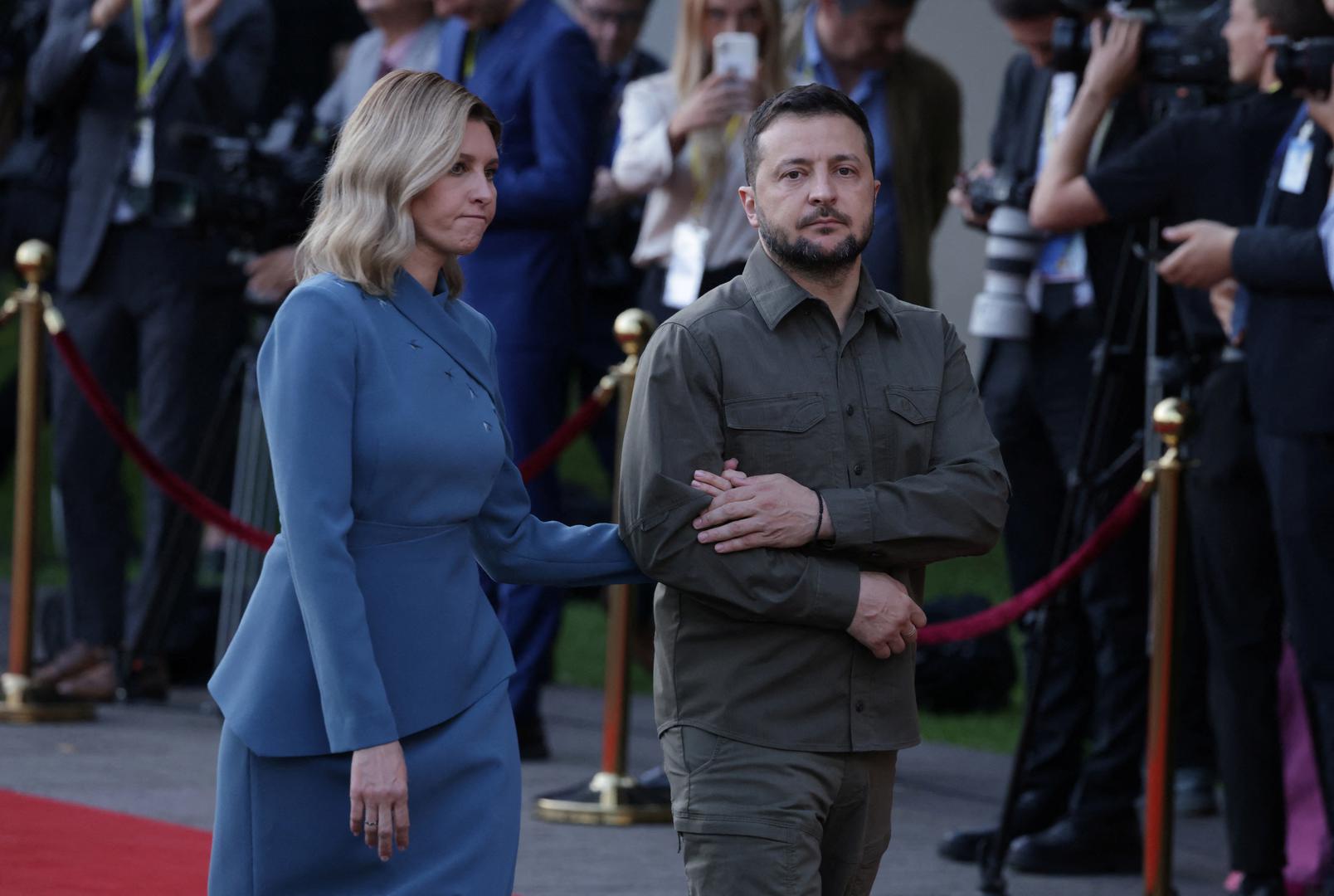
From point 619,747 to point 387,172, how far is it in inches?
111

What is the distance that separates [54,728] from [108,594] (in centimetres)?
69

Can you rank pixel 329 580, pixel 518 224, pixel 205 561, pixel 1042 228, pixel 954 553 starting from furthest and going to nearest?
pixel 205 561
pixel 518 224
pixel 1042 228
pixel 954 553
pixel 329 580

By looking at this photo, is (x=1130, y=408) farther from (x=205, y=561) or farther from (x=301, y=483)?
(x=205, y=561)

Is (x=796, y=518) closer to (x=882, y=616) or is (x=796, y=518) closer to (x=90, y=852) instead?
(x=882, y=616)

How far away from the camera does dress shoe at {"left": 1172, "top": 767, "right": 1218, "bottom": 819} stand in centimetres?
630

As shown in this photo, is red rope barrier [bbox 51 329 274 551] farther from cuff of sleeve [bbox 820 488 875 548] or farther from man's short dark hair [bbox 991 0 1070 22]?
cuff of sleeve [bbox 820 488 875 548]

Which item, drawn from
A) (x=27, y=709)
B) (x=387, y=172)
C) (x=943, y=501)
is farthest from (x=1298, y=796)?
(x=27, y=709)

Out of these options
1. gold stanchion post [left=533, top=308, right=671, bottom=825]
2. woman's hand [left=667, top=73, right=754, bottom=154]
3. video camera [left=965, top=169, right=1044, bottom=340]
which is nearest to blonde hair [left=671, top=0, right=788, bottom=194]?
woman's hand [left=667, top=73, right=754, bottom=154]

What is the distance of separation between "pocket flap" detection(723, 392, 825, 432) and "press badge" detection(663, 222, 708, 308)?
278 centimetres

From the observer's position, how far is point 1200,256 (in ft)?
15.7

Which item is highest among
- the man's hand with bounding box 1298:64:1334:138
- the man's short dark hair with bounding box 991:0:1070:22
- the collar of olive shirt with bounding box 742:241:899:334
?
the man's short dark hair with bounding box 991:0:1070:22

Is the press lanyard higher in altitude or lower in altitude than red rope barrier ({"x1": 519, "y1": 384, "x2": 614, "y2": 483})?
higher

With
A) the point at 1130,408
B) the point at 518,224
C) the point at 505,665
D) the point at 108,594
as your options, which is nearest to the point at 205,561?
the point at 108,594

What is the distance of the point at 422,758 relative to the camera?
322 cm
